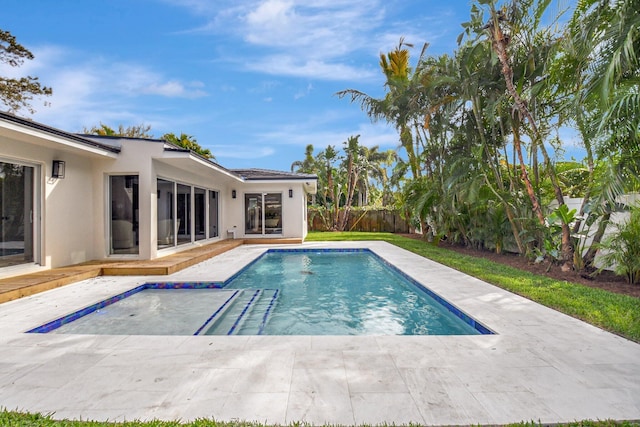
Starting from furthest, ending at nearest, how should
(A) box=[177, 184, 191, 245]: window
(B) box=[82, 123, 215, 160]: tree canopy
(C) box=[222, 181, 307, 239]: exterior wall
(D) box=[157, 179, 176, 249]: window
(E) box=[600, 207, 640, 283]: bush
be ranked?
(B) box=[82, 123, 215, 160]: tree canopy → (C) box=[222, 181, 307, 239]: exterior wall → (A) box=[177, 184, 191, 245]: window → (D) box=[157, 179, 176, 249]: window → (E) box=[600, 207, 640, 283]: bush

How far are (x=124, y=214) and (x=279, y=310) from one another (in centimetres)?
564

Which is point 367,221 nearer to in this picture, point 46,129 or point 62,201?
point 62,201

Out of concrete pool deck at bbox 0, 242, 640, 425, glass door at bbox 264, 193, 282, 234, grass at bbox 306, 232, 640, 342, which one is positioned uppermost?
glass door at bbox 264, 193, 282, 234

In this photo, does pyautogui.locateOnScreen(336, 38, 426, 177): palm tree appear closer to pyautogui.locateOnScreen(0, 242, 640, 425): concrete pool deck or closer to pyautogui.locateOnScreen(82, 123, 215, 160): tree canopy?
pyautogui.locateOnScreen(82, 123, 215, 160): tree canopy

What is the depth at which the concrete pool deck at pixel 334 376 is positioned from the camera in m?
2.45

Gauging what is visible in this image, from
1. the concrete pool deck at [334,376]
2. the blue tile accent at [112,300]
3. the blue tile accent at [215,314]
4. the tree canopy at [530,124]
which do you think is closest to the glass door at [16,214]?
the blue tile accent at [112,300]

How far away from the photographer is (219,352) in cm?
348

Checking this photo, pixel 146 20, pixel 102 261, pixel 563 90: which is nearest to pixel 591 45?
pixel 563 90

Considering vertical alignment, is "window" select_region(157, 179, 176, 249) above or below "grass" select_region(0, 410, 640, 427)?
above

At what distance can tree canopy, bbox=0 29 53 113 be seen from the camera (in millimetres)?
15815

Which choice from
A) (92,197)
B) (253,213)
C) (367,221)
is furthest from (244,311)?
(367,221)

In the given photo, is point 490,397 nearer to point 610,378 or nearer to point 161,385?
point 610,378

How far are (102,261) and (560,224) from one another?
1104 centimetres

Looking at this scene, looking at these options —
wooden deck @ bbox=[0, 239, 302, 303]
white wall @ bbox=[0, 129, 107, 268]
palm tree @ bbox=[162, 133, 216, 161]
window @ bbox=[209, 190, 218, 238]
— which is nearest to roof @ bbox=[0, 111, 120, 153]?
white wall @ bbox=[0, 129, 107, 268]
